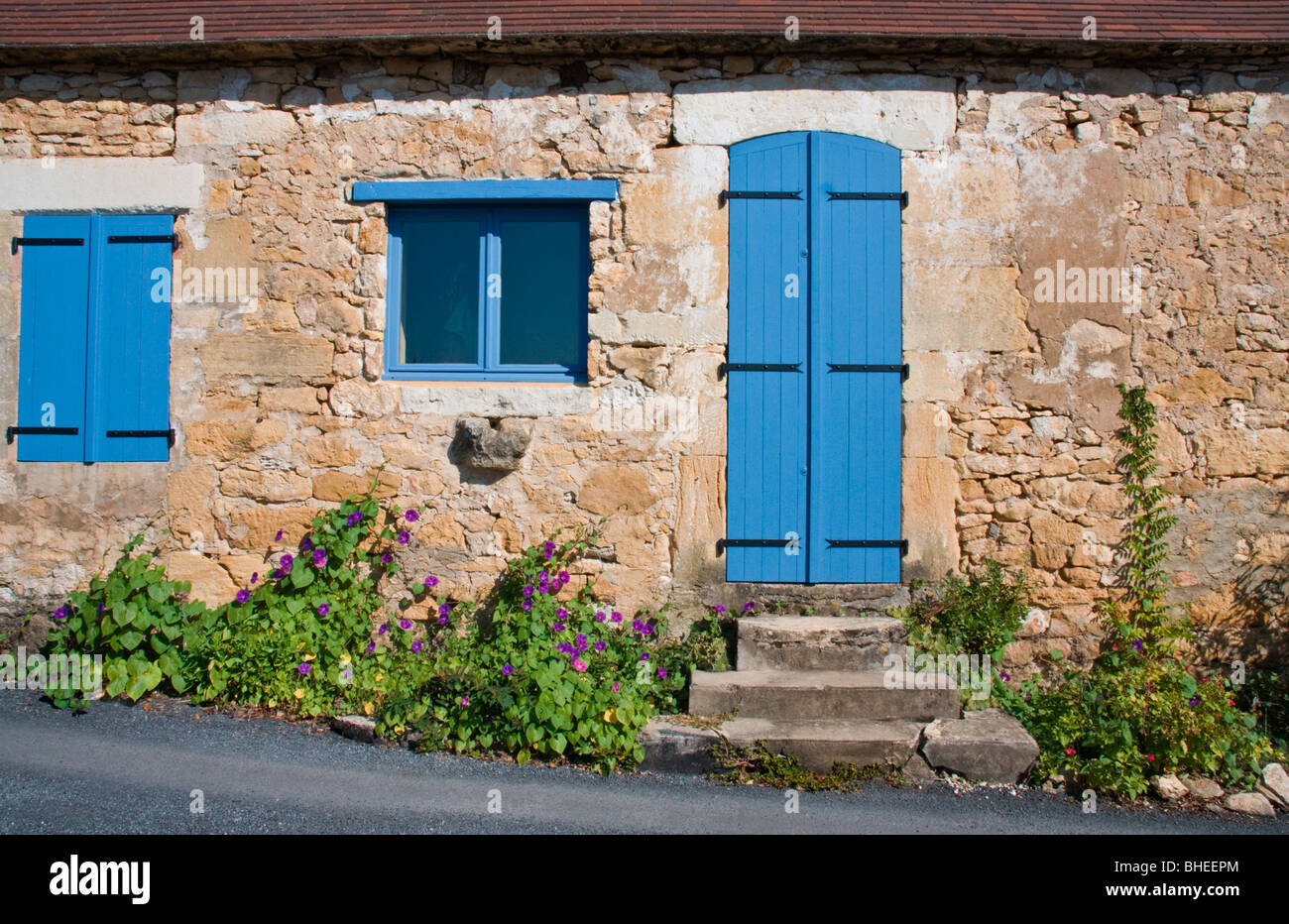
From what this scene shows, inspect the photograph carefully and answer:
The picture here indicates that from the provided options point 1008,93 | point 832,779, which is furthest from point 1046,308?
point 832,779

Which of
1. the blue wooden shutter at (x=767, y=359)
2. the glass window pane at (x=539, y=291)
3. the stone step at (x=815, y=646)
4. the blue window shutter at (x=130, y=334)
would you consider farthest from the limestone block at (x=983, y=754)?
the blue window shutter at (x=130, y=334)

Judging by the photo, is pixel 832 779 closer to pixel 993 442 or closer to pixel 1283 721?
pixel 993 442

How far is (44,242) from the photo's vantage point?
5.14 meters

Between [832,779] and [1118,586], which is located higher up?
[1118,586]

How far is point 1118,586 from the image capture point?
4.95m

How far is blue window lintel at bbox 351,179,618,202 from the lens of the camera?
16.4ft

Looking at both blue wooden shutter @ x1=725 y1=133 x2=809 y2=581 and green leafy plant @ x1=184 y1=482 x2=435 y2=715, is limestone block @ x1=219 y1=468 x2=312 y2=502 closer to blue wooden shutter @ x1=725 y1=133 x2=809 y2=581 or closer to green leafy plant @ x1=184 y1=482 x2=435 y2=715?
green leafy plant @ x1=184 y1=482 x2=435 y2=715

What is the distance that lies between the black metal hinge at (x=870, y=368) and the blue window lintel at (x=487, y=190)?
154 centimetres

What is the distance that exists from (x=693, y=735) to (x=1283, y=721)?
3137mm

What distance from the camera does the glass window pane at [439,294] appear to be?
17.2 ft

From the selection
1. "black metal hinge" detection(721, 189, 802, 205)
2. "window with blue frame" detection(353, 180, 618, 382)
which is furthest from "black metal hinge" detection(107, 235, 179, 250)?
"black metal hinge" detection(721, 189, 802, 205)

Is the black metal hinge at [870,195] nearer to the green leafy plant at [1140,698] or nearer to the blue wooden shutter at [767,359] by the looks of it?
the blue wooden shutter at [767,359]

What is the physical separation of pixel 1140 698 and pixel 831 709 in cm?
140

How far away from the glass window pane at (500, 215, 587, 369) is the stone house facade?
19cm
